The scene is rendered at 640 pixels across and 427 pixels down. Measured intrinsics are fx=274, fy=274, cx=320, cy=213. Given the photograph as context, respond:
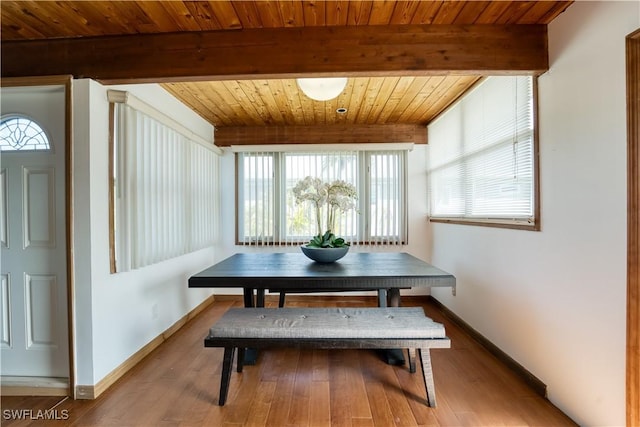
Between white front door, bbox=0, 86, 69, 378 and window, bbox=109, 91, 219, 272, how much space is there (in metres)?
0.32

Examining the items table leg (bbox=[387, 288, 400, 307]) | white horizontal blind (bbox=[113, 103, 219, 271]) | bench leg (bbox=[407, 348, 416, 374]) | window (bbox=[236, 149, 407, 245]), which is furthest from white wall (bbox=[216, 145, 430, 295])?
bench leg (bbox=[407, 348, 416, 374])

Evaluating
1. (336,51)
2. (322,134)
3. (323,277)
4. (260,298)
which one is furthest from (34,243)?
(322,134)

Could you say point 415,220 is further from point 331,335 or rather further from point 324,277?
point 331,335

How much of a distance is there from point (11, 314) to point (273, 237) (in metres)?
2.41

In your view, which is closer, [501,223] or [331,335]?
[331,335]

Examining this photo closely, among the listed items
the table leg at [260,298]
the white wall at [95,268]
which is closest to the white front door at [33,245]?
the white wall at [95,268]

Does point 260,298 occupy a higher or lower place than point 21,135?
lower

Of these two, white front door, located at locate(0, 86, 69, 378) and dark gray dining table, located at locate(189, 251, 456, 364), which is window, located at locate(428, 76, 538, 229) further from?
white front door, located at locate(0, 86, 69, 378)

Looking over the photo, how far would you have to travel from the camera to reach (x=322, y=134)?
12.1ft

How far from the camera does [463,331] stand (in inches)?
108

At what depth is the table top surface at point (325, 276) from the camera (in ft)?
5.90

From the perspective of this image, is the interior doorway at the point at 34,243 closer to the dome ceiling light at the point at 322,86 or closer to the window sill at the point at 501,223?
the dome ceiling light at the point at 322,86

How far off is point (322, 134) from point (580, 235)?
113 inches

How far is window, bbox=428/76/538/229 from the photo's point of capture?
1930 mm
